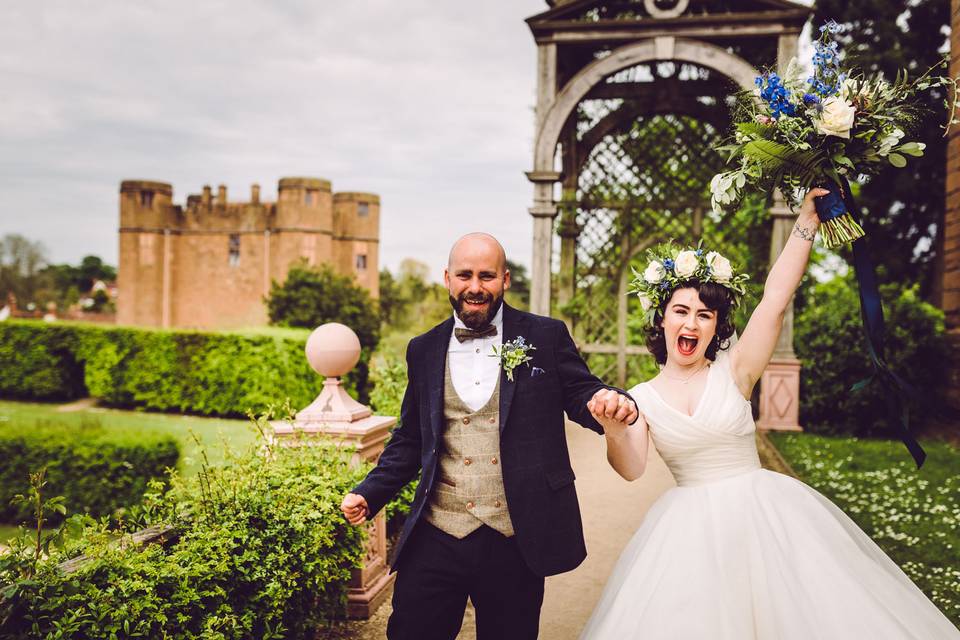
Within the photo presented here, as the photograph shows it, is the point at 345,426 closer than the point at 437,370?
No

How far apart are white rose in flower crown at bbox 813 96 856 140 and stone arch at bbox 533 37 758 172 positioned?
6.49 m

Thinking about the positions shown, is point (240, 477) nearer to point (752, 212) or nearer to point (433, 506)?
point (433, 506)

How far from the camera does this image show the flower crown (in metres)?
2.65

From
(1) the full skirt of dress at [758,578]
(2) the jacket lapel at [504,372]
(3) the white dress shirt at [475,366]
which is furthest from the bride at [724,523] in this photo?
(3) the white dress shirt at [475,366]

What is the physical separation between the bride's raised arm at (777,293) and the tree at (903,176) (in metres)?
15.0

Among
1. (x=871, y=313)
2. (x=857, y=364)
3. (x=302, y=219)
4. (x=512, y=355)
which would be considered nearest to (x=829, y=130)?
(x=871, y=313)

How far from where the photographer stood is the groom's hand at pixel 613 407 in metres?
2.12

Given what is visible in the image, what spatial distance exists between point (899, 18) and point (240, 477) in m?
18.2

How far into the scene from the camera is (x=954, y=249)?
8828 mm

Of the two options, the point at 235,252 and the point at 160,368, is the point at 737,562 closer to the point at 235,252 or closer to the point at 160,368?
the point at 160,368

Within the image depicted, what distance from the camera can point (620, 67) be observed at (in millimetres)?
8703

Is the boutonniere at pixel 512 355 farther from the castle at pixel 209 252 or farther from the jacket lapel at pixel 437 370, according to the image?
the castle at pixel 209 252

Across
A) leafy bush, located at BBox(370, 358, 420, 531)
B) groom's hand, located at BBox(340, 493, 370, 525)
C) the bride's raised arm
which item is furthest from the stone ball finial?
the bride's raised arm

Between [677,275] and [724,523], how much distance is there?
2.98 ft
